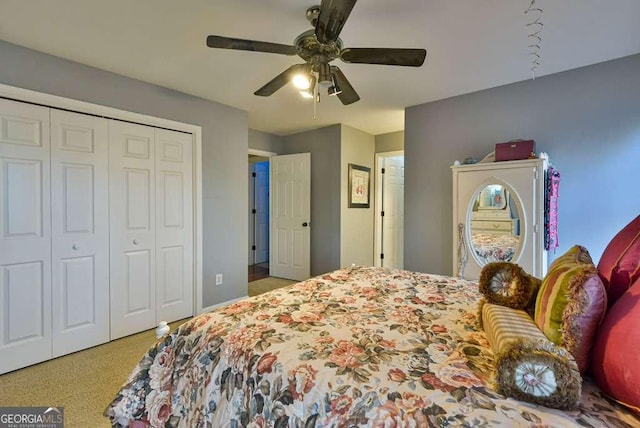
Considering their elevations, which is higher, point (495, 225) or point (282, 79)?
point (282, 79)

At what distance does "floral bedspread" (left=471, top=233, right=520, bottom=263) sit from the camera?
2.52 meters

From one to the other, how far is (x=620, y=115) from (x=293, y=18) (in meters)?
2.62

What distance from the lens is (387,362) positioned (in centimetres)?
91

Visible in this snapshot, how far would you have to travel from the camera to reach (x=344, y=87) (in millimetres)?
1989

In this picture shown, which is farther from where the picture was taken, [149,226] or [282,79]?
[149,226]

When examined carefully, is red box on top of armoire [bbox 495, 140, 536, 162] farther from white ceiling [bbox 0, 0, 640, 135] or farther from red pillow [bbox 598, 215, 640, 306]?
red pillow [bbox 598, 215, 640, 306]

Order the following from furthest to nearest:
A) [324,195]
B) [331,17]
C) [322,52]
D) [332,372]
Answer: [324,195], [322,52], [331,17], [332,372]

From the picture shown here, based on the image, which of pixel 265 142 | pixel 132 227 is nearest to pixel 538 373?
pixel 132 227

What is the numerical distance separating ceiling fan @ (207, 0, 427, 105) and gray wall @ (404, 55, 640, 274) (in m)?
1.66

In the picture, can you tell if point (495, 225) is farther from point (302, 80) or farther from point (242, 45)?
point (242, 45)

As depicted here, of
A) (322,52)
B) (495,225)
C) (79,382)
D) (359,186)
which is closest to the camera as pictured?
(322,52)

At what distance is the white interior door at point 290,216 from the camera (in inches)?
178

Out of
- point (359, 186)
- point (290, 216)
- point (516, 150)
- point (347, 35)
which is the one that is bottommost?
point (290, 216)

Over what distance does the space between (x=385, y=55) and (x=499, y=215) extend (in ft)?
5.91
